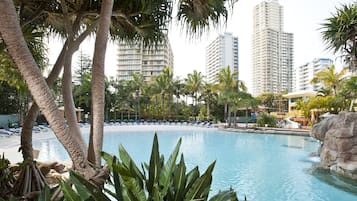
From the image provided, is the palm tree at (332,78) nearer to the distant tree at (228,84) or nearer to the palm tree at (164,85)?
the distant tree at (228,84)

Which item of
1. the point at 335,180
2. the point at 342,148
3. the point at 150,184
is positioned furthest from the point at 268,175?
the point at 150,184

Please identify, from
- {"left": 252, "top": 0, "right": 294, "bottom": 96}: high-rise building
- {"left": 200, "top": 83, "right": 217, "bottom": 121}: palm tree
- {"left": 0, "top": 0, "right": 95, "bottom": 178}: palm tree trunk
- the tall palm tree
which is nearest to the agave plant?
{"left": 0, "top": 0, "right": 95, "bottom": 178}: palm tree trunk

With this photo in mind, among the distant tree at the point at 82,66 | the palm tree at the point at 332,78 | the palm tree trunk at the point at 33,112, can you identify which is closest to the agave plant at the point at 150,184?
the palm tree trunk at the point at 33,112

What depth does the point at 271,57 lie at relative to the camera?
69.5 meters

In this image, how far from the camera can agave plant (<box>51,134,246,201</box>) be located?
1.60 meters

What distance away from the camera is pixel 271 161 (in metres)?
11.7

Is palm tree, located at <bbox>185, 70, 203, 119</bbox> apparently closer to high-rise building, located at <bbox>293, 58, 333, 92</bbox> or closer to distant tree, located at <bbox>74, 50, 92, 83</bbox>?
distant tree, located at <bbox>74, 50, 92, 83</bbox>

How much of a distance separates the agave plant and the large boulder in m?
8.78

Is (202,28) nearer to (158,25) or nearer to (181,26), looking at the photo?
(181,26)

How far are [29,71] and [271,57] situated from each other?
7234 cm

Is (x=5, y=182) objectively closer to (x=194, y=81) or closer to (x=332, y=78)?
(x=332, y=78)

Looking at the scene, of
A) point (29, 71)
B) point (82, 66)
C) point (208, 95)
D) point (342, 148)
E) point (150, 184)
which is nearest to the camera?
point (150, 184)

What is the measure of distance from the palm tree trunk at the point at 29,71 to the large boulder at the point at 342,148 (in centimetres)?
926

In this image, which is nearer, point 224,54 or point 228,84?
point 228,84
